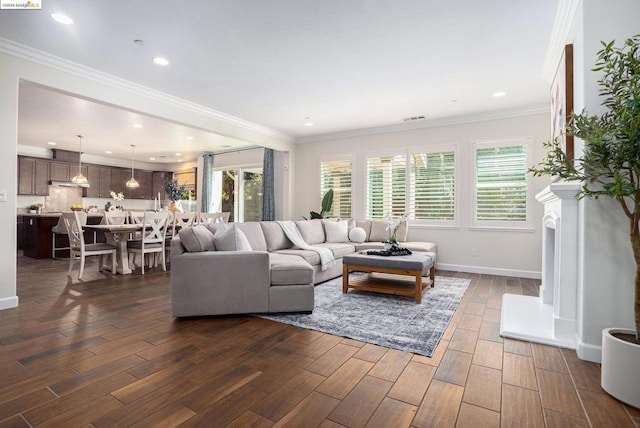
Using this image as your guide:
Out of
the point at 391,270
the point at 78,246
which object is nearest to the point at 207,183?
the point at 78,246

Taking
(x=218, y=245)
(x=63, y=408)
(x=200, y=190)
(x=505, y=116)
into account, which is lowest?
(x=63, y=408)

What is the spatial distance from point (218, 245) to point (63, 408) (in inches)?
68.0

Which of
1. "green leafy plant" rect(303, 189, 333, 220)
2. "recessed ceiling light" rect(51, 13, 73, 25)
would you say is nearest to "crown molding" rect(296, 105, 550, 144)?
"green leafy plant" rect(303, 189, 333, 220)

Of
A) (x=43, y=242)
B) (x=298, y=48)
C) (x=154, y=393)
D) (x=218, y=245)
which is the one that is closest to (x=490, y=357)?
(x=154, y=393)

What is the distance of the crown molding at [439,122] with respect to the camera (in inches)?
198

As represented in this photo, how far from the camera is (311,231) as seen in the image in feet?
17.8

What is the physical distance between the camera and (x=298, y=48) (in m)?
3.29

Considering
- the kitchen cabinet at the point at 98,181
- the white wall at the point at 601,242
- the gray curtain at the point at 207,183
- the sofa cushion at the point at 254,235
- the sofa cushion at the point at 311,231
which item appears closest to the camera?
the white wall at the point at 601,242

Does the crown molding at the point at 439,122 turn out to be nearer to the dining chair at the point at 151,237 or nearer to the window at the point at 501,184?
the window at the point at 501,184

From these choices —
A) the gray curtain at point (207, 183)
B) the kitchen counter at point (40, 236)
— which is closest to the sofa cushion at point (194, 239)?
the kitchen counter at point (40, 236)

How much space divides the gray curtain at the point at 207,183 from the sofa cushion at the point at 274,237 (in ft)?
15.4

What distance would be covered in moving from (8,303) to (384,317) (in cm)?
375

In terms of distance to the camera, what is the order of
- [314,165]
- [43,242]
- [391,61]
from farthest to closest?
[314,165] < [43,242] < [391,61]

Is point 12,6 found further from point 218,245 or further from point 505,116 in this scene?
point 505,116
